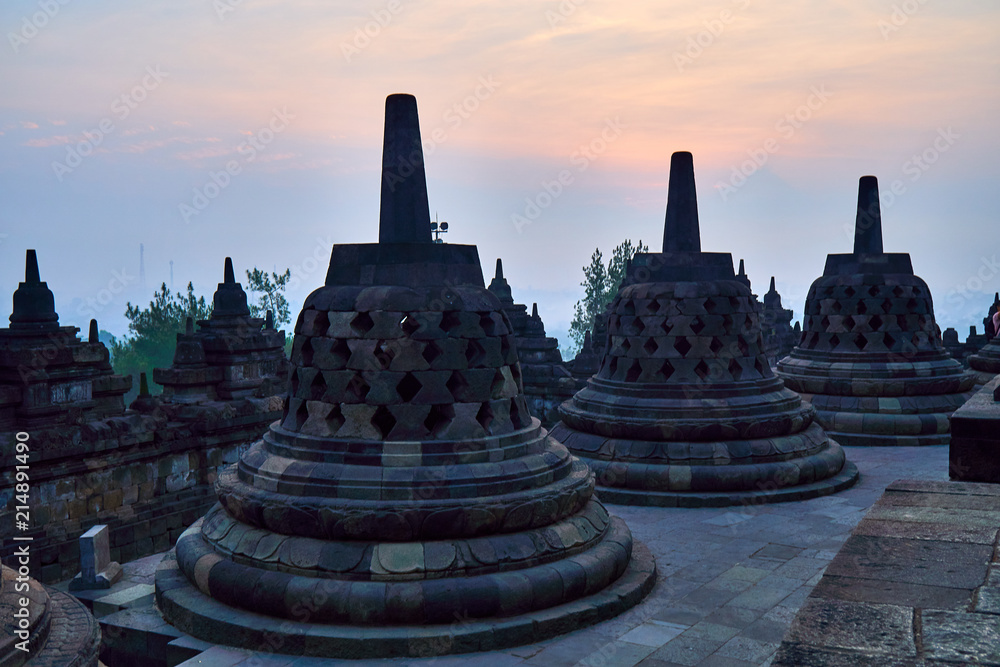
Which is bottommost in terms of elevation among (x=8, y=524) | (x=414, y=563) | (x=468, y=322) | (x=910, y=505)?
(x=8, y=524)

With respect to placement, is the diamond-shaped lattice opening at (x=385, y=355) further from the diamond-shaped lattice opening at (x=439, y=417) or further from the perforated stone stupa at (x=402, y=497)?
the diamond-shaped lattice opening at (x=439, y=417)

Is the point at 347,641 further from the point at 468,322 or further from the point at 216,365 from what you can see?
the point at 216,365

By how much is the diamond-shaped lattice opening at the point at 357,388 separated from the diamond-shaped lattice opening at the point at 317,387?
28 cm

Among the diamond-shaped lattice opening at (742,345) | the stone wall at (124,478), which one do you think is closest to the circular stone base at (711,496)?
the diamond-shaped lattice opening at (742,345)

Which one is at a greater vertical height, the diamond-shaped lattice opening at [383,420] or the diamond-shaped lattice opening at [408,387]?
the diamond-shaped lattice opening at [408,387]

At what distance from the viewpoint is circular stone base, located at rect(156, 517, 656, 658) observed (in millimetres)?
6160

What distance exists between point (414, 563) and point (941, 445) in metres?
11.0

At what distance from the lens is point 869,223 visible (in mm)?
16062

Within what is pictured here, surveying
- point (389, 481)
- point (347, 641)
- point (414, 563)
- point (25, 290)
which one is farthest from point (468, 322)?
point (25, 290)

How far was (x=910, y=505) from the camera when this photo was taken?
559 cm

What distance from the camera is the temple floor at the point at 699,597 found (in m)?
6.16

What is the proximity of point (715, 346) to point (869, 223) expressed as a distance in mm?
6189

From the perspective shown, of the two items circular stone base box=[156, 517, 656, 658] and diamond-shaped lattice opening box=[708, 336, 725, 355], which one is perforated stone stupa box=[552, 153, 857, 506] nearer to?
diamond-shaped lattice opening box=[708, 336, 725, 355]

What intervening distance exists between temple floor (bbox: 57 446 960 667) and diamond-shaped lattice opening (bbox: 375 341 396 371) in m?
2.14
